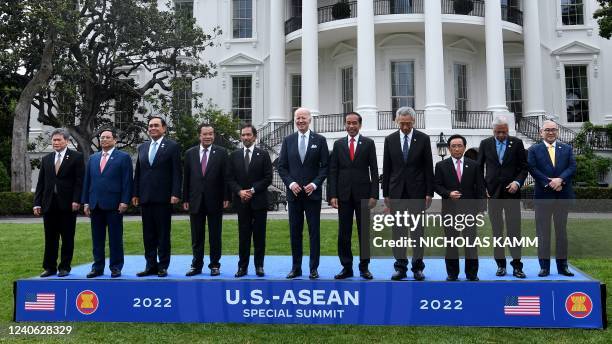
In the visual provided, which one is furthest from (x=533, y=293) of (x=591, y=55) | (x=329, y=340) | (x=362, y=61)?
(x=591, y=55)

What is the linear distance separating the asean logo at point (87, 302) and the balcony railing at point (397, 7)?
19.7 meters

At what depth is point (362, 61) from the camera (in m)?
21.3

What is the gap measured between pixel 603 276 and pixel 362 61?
49.0 ft

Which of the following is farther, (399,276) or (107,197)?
(107,197)

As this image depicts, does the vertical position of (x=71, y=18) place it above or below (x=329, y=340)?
above

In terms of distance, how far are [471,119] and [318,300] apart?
18.8 metres

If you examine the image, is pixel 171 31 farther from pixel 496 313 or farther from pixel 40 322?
pixel 496 313

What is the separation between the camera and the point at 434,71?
20.8m

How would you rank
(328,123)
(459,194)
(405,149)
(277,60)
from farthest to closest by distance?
(277,60), (328,123), (405,149), (459,194)

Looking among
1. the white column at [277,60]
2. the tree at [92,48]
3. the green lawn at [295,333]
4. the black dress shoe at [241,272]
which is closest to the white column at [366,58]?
the white column at [277,60]

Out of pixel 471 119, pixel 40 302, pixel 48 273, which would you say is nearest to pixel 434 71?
pixel 471 119

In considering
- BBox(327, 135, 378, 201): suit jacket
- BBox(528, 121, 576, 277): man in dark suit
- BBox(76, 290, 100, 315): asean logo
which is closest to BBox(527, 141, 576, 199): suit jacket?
BBox(528, 121, 576, 277): man in dark suit

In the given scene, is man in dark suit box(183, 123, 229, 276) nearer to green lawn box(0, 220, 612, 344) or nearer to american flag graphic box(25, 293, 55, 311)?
green lawn box(0, 220, 612, 344)

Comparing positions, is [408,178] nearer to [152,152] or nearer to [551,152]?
[551,152]
